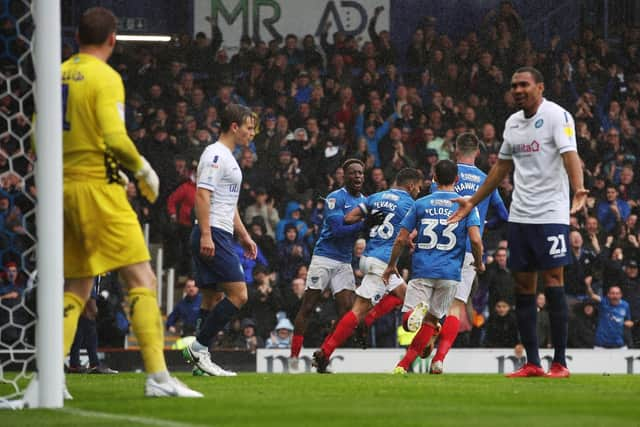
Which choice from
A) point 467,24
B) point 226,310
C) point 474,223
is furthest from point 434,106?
point 226,310

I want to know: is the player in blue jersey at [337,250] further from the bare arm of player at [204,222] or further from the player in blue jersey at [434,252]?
the bare arm of player at [204,222]

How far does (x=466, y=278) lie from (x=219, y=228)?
3133 millimetres

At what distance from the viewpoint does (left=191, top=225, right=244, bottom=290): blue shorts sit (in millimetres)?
10219

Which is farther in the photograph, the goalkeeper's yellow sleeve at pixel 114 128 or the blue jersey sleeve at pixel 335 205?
the blue jersey sleeve at pixel 335 205

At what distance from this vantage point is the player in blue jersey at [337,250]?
12.5 meters

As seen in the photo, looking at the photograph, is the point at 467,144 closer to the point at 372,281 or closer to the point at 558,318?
the point at 372,281

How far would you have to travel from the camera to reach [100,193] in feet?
22.7

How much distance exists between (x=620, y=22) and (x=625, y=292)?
30.2 feet

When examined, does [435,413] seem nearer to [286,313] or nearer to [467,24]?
[286,313]

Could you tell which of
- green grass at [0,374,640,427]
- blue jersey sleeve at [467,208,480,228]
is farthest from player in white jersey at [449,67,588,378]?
blue jersey sleeve at [467,208,480,228]

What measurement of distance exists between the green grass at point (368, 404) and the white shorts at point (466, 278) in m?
3.17

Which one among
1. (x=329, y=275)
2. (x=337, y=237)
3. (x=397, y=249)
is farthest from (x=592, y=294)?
(x=397, y=249)

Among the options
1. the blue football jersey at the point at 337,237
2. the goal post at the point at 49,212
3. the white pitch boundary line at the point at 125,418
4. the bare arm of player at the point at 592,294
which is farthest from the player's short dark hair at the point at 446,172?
the bare arm of player at the point at 592,294

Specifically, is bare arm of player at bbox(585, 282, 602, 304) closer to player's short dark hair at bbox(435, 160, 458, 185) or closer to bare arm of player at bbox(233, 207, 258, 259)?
player's short dark hair at bbox(435, 160, 458, 185)
